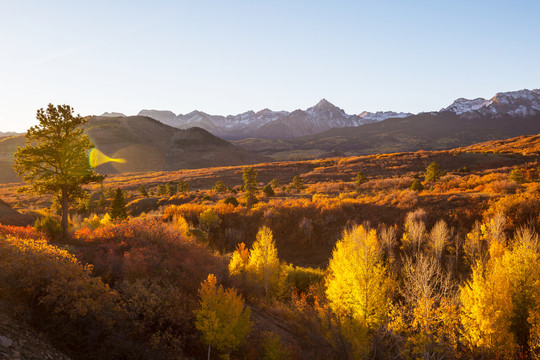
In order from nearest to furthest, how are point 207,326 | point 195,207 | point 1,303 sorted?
1. point 1,303
2. point 207,326
3. point 195,207

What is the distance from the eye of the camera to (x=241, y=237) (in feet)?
123

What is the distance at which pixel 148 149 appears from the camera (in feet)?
554

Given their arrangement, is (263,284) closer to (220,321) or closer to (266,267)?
(266,267)

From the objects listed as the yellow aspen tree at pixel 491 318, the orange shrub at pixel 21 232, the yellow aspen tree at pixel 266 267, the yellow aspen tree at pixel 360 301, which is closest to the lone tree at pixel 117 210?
the orange shrub at pixel 21 232

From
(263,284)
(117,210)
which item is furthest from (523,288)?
(117,210)

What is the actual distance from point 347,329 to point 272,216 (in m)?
22.0

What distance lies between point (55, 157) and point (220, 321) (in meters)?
15.7

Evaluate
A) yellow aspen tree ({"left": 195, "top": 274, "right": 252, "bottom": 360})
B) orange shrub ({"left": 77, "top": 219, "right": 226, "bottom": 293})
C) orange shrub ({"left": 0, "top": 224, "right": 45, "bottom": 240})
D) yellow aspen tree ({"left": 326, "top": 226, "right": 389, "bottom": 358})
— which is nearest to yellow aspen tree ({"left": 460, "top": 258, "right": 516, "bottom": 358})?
yellow aspen tree ({"left": 326, "top": 226, "right": 389, "bottom": 358})

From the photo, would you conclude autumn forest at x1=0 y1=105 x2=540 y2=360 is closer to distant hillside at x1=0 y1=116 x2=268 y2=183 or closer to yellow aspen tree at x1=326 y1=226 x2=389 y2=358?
yellow aspen tree at x1=326 y1=226 x2=389 y2=358

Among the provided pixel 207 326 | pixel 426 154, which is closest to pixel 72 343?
pixel 207 326

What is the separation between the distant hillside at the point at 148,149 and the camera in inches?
5630

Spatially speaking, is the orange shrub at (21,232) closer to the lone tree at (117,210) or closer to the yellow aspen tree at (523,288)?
the lone tree at (117,210)

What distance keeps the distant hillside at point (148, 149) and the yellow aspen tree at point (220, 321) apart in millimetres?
137180

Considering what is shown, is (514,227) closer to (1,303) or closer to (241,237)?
(241,237)
